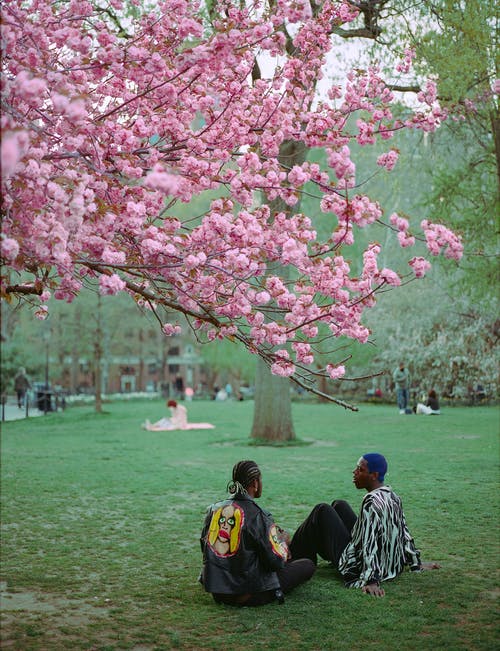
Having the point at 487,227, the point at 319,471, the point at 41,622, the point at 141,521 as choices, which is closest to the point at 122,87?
the point at 41,622

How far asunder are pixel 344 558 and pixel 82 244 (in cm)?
328

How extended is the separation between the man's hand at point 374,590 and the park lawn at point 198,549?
0.21ft

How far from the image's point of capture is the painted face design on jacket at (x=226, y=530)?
235 inches

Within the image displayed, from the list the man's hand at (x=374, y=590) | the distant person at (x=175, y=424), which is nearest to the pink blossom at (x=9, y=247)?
the man's hand at (x=374, y=590)

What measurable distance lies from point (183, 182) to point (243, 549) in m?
2.65

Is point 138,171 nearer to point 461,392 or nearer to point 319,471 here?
point 319,471

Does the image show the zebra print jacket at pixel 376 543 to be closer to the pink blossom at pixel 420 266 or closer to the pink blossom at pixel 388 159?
the pink blossom at pixel 420 266

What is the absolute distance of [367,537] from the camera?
6.43m

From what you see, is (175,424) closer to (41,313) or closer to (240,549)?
(41,313)

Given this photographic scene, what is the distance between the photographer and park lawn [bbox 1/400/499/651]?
5.70 metres

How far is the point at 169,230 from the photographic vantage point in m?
6.32

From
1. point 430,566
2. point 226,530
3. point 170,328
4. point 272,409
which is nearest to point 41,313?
point 170,328

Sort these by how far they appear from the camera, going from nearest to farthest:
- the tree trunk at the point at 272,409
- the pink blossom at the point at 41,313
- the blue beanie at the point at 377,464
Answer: the blue beanie at the point at 377,464 < the pink blossom at the point at 41,313 < the tree trunk at the point at 272,409

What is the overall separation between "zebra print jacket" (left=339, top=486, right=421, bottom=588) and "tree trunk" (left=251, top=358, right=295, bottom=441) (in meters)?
12.7
